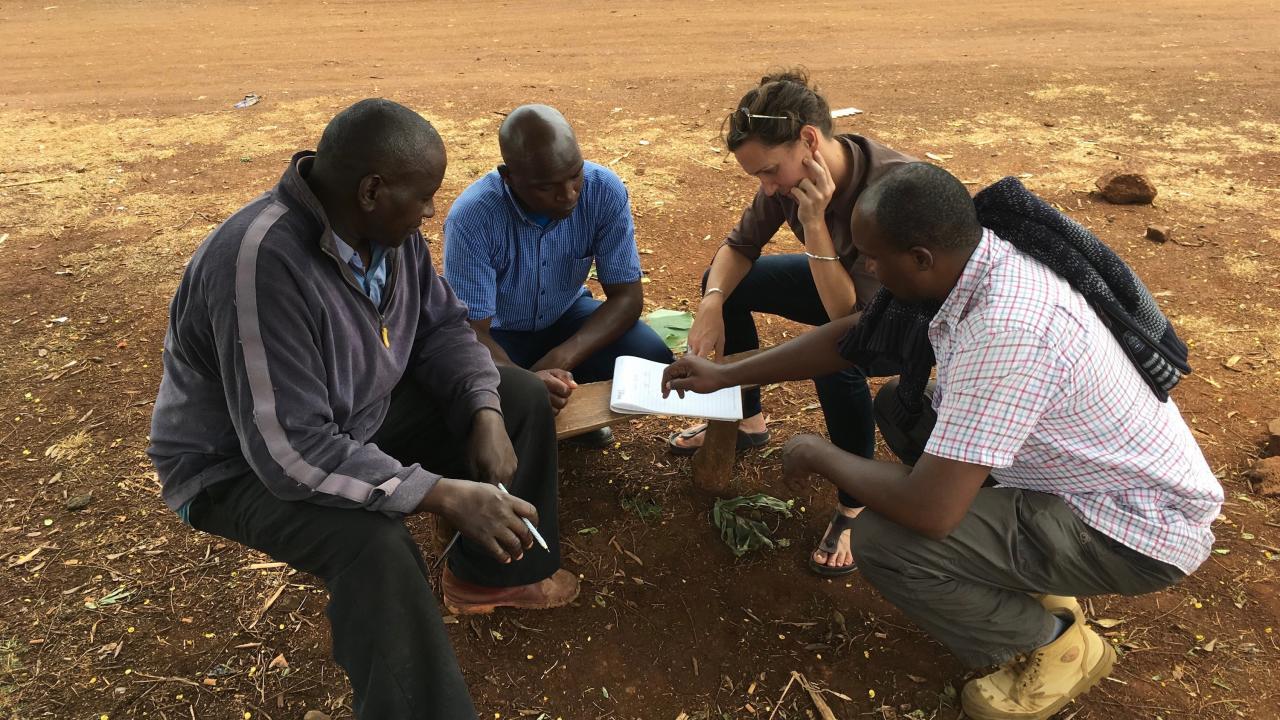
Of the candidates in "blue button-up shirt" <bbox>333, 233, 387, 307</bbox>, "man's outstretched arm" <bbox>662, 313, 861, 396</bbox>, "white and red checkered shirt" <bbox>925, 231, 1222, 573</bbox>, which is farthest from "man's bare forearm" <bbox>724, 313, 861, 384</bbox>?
"blue button-up shirt" <bbox>333, 233, 387, 307</bbox>

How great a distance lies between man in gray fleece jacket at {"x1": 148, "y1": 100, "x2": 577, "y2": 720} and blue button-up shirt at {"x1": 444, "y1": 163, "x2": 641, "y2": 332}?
2.33ft

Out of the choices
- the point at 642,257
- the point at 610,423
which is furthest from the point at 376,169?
the point at 642,257

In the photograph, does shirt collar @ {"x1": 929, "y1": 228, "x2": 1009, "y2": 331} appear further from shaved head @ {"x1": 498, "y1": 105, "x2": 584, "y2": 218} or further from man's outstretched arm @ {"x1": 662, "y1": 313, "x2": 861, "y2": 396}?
shaved head @ {"x1": 498, "y1": 105, "x2": 584, "y2": 218}

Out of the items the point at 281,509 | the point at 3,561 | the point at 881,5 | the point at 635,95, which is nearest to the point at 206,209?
the point at 3,561

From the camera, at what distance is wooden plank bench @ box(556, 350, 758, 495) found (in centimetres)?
307

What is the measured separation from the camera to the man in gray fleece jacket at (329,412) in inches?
84.1

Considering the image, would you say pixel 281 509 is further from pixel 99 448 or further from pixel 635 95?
pixel 635 95

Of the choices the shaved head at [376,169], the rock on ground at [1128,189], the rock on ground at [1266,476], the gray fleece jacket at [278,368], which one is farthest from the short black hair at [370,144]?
the rock on ground at [1128,189]

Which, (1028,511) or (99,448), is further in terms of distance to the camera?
(99,448)

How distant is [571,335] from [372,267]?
1182 millimetres

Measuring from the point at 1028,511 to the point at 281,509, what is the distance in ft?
6.67

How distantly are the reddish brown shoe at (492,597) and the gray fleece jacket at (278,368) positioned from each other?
70 centimetres

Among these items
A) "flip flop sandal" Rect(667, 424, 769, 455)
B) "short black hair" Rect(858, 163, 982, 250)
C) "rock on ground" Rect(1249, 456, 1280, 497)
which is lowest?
"flip flop sandal" Rect(667, 424, 769, 455)

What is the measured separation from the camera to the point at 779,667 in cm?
280
